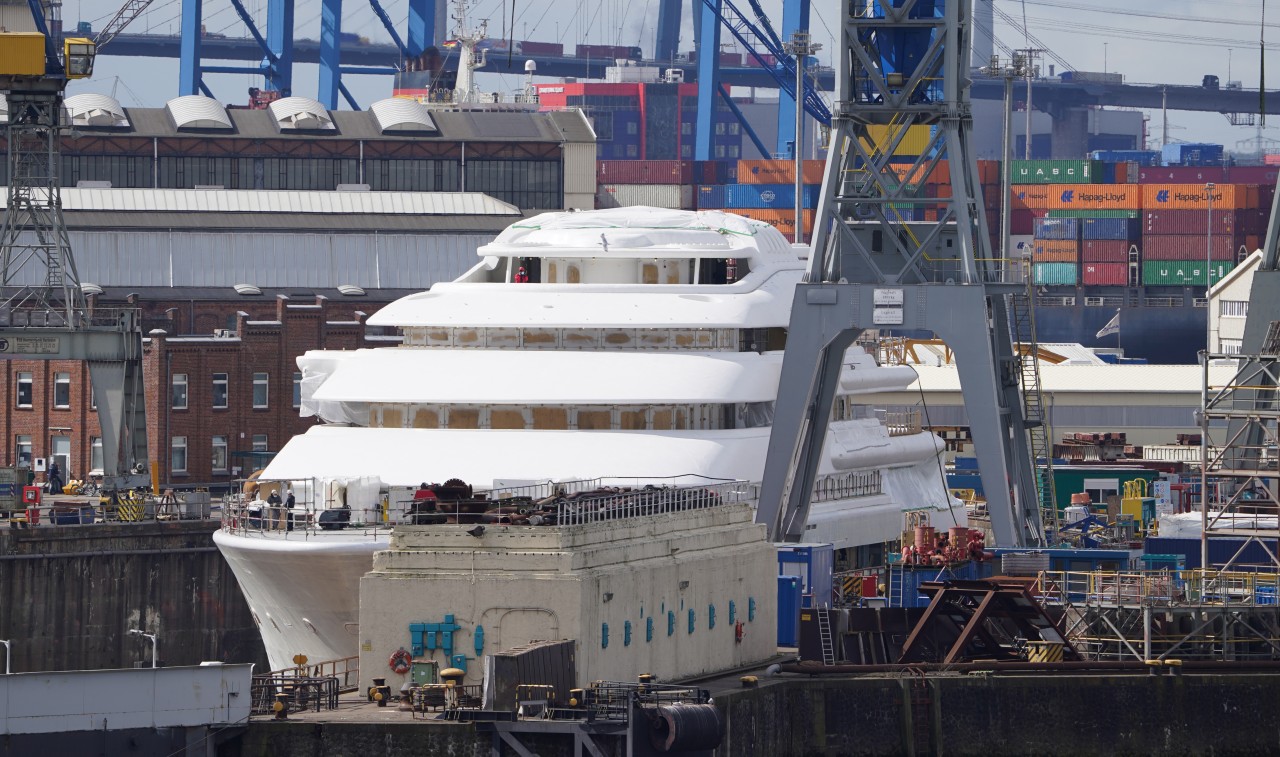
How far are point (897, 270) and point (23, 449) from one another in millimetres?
35115

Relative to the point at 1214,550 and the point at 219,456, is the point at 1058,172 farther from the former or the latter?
the point at 1214,550

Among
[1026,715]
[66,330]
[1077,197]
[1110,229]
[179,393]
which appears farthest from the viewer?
[1077,197]

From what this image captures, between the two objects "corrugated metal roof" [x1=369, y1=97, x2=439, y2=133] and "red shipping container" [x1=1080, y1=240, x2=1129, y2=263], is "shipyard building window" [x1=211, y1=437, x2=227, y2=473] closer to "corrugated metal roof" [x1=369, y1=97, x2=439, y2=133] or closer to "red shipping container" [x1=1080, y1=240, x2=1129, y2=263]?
"corrugated metal roof" [x1=369, y1=97, x2=439, y2=133]

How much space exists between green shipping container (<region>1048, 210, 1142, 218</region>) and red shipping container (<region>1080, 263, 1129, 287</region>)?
3019 mm

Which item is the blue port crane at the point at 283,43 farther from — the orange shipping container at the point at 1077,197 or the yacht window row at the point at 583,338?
the yacht window row at the point at 583,338

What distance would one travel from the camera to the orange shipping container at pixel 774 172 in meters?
163

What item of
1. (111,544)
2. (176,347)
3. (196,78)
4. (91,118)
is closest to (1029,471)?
(111,544)

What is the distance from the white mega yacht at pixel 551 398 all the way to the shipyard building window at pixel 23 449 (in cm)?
2653

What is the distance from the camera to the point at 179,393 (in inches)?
3226

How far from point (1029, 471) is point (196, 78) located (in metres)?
114

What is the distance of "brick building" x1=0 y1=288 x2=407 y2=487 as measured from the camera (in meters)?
81.4

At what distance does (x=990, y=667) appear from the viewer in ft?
147

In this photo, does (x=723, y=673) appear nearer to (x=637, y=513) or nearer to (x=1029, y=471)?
(x=637, y=513)

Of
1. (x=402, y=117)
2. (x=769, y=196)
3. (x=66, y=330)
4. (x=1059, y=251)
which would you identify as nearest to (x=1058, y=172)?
(x=1059, y=251)
